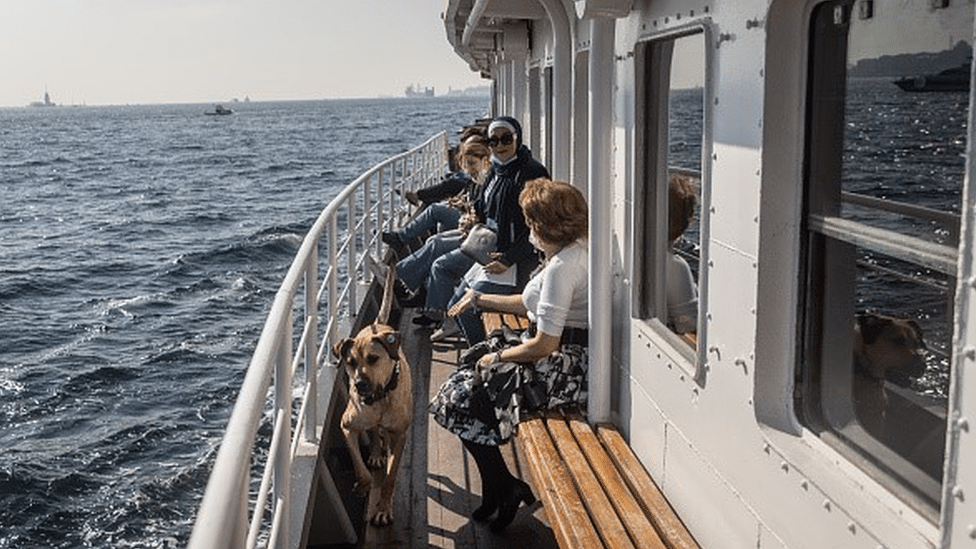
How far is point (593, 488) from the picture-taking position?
11.5ft

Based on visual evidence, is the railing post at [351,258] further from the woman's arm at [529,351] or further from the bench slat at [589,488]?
the bench slat at [589,488]

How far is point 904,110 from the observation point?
186 cm

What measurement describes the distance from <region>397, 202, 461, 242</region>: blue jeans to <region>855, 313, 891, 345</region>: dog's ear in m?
5.82

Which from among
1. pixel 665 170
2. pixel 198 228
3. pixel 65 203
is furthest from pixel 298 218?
pixel 665 170

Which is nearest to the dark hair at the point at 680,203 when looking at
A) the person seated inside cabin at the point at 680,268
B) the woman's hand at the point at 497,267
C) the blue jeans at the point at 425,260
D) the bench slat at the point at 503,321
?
the person seated inside cabin at the point at 680,268

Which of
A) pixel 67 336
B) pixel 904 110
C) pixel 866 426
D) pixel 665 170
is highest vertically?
pixel 904 110

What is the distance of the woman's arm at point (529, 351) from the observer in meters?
3.91

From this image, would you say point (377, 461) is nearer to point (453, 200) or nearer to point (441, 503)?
point (441, 503)

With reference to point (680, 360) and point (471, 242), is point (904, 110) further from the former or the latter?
point (471, 242)

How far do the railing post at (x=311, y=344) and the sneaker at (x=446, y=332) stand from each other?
101 inches

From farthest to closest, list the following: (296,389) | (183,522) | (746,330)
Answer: (296,389)
(183,522)
(746,330)

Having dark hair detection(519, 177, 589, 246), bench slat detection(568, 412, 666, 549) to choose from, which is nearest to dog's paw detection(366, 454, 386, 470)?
bench slat detection(568, 412, 666, 549)

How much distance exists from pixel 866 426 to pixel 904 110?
65 centimetres

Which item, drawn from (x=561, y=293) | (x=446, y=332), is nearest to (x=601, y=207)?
(x=561, y=293)
